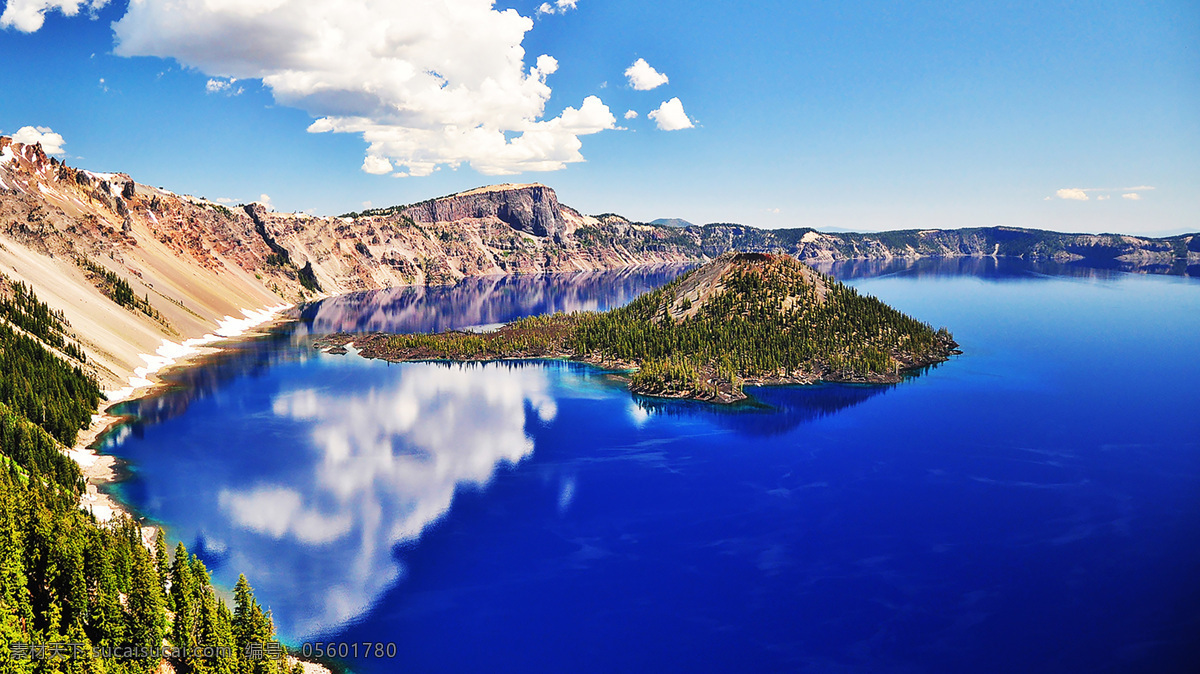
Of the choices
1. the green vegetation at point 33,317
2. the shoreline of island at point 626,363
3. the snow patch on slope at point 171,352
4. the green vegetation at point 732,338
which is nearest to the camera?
the green vegetation at point 33,317

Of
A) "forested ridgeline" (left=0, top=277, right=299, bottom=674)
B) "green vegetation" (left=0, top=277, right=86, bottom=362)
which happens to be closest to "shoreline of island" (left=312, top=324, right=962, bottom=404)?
"green vegetation" (left=0, top=277, right=86, bottom=362)

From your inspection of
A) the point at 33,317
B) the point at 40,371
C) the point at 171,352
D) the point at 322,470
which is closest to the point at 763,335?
the point at 322,470

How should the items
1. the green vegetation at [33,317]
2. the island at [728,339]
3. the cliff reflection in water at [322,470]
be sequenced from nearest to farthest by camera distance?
the cliff reflection in water at [322,470], the green vegetation at [33,317], the island at [728,339]

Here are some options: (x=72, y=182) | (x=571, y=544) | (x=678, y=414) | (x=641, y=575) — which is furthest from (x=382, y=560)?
(x=72, y=182)

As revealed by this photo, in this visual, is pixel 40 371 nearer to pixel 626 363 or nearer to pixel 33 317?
pixel 33 317

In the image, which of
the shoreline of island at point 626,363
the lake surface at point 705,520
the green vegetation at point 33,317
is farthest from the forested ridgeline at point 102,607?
the shoreline of island at point 626,363

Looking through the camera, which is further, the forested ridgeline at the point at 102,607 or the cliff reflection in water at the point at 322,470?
the cliff reflection in water at the point at 322,470

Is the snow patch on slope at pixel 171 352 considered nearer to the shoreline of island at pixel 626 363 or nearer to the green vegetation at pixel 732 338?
the shoreline of island at pixel 626 363

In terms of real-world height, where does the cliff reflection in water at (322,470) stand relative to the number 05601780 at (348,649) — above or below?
above
